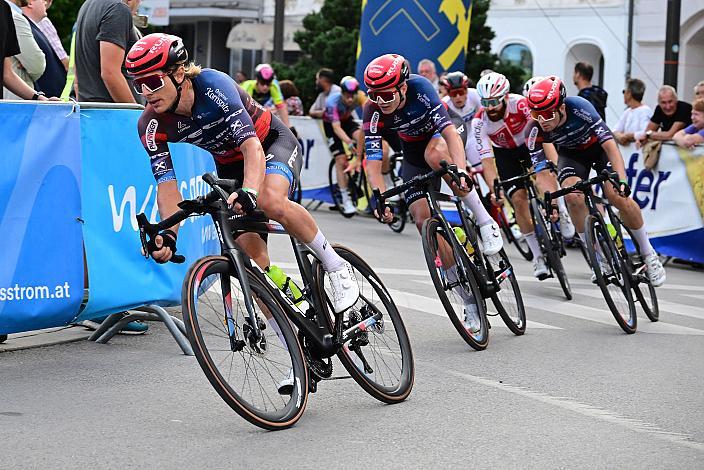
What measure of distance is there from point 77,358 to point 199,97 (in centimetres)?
222

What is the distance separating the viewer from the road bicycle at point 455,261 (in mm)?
8070

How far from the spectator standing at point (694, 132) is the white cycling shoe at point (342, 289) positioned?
30.3ft

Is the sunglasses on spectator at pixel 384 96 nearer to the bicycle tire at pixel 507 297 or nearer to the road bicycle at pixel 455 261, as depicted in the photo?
the road bicycle at pixel 455 261

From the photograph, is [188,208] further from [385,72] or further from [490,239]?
[490,239]

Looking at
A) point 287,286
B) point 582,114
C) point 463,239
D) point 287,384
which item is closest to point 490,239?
point 463,239

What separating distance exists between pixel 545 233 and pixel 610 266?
1429 millimetres

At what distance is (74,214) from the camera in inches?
298

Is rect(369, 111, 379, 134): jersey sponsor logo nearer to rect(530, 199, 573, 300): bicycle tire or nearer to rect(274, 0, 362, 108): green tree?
rect(530, 199, 573, 300): bicycle tire

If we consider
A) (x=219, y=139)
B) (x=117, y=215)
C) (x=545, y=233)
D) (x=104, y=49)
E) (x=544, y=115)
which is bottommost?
(x=545, y=233)

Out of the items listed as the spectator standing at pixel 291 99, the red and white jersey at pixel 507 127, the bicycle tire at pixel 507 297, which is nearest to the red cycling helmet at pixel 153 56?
the bicycle tire at pixel 507 297

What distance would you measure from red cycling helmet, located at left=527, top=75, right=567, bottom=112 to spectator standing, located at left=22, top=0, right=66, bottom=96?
388 centimetres

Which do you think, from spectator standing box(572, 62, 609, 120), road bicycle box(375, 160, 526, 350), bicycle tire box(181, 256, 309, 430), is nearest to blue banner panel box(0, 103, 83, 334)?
road bicycle box(375, 160, 526, 350)

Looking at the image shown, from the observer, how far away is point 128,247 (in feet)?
26.1

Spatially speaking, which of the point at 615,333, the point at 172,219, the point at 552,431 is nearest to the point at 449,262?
the point at 615,333
